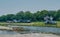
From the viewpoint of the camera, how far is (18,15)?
35.2ft

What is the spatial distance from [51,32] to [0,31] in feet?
7.01

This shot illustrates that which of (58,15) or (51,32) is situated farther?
(51,32)

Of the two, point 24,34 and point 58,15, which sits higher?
point 58,15

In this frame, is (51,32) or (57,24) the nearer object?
(57,24)

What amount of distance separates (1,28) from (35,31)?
1444 mm

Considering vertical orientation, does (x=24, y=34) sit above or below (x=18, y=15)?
below

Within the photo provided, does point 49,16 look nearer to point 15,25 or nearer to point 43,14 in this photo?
point 43,14

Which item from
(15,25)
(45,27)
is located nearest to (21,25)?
(15,25)

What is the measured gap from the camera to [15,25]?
36.4ft

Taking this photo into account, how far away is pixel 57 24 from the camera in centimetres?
1111

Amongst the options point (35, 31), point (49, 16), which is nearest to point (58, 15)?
point (49, 16)

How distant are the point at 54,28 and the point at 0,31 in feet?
7.37

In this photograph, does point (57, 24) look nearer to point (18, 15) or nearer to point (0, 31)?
point (18, 15)

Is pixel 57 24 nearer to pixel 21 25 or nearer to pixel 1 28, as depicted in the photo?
pixel 21 25
